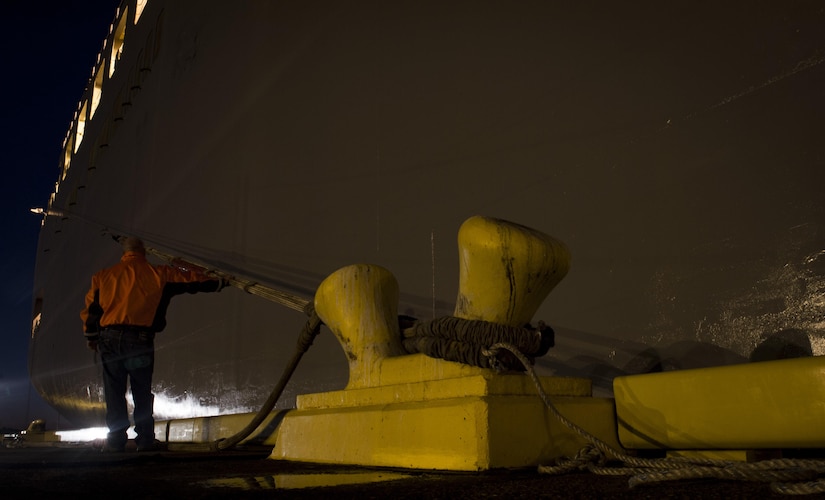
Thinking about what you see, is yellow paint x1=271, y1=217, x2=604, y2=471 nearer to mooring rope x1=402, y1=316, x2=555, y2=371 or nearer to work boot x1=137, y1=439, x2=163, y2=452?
mooring rope x1=402, y1=316, x2=555, y2=371

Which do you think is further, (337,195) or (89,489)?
(337,195)

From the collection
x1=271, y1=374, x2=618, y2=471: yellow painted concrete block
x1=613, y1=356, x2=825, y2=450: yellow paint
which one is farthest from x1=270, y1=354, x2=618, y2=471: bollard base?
x1=613, y1=356, x2=825, y2=450: yellow paint

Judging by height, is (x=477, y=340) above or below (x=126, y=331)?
below

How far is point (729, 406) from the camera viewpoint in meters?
1.44

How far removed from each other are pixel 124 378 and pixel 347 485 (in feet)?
8.47

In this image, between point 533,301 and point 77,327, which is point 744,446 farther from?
point 77,327

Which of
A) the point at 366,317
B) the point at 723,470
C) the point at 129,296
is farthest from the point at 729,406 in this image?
the point at 129,296

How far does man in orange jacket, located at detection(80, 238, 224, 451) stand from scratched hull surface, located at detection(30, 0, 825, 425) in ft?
2.40

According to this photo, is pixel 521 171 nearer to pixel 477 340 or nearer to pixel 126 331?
pixel 477 340

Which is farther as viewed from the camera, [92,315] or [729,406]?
[92,315]

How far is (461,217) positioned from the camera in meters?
2.83

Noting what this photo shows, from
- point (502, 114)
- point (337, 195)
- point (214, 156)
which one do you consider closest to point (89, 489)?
point (502, 114)

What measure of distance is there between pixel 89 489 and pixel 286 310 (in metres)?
2.52

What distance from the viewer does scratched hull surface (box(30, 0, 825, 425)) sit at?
180cm
